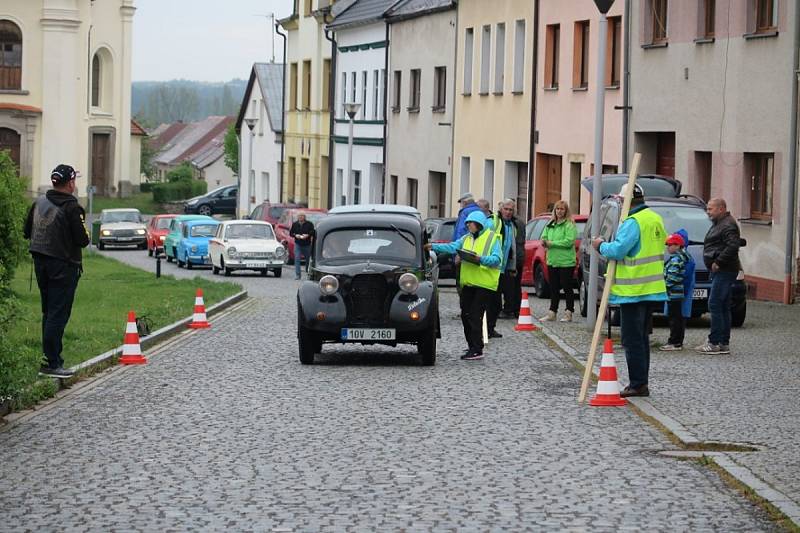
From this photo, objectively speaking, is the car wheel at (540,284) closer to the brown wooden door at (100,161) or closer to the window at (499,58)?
the window at (499,58)

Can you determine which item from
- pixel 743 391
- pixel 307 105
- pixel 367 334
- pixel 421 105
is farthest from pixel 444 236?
pixel 307 105

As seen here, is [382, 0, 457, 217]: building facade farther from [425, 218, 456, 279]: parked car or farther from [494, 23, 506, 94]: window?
[425, 218, 456, 279]: parked car

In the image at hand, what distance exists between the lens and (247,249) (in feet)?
140

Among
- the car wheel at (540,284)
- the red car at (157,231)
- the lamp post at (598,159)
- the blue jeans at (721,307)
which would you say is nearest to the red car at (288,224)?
the red car at (157,231)

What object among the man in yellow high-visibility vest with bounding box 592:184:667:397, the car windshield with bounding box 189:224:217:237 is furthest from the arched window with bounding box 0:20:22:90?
the man in yellow high-visibility vest with bounding box 592:184:667:397

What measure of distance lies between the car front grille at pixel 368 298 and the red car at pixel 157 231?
40723mm

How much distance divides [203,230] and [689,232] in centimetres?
2854

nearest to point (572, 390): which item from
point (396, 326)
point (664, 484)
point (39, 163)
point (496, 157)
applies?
point (396, 326)

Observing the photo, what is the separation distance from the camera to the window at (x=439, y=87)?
50.8 m

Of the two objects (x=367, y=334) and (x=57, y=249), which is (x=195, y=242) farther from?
(x=57, y=249)

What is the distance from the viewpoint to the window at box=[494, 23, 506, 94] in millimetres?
44438

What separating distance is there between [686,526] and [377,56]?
51457mm

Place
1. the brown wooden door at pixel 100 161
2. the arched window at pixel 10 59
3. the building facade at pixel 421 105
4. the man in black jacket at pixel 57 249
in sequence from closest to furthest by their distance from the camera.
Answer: the man in black jacket at pixel 57 249 < the building facade at pixel 421 105 < the arched window at pixel 10 59 < the brown wooden door at pixel 100 161

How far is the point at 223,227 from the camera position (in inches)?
1761
